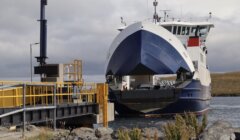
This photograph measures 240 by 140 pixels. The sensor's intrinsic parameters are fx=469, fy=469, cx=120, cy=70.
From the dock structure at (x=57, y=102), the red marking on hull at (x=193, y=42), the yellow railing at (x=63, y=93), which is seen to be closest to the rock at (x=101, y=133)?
the dock structure at (x=57, y=102)

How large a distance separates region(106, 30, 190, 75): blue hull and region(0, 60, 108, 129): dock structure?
5669 mm

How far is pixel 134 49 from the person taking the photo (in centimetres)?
3231

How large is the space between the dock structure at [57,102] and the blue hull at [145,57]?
223 inches

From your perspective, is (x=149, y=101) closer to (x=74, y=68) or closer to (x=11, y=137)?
(x=74, y=68)

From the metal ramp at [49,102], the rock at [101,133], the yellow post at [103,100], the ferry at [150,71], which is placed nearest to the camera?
the metal ramp at [49,102]

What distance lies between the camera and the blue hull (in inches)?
1254

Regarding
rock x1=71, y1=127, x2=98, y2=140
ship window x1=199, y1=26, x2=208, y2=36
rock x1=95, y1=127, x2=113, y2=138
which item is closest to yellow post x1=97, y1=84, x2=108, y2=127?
rock x1=95, y1=127, x2=113, y2=138

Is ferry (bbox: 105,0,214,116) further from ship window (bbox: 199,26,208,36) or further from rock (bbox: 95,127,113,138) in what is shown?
rock (bbox: 95,127,113,138)

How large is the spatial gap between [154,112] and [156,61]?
11.5 feet

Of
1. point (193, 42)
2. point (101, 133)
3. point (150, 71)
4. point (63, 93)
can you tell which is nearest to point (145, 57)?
point (150, 71)

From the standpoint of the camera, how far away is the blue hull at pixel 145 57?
31844mm

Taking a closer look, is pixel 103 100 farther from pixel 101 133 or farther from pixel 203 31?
pixel 203 31

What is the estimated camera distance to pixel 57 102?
22.2 m

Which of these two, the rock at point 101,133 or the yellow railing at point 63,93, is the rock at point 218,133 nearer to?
the rock at point 101,133
